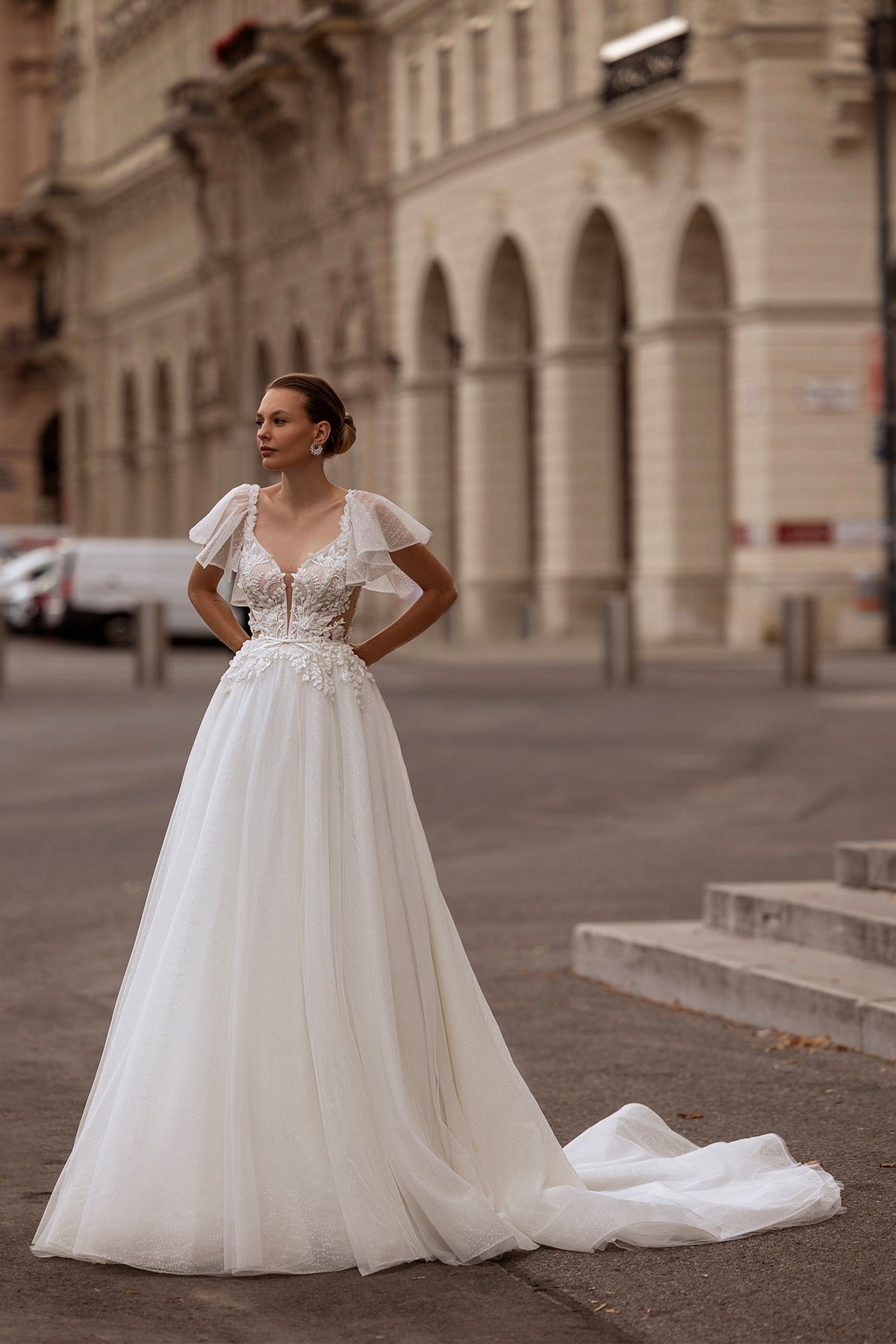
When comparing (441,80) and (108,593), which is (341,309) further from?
(108,593)

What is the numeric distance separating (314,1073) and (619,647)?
2158cm

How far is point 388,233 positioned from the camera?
47312 mm

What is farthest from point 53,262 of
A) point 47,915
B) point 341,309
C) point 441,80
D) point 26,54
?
point 47,915

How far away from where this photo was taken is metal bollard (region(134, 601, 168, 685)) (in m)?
28.0

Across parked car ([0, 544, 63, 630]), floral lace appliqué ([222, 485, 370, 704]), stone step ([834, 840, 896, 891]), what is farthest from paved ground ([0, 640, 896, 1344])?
parked car ([0, 544, 63, 630])

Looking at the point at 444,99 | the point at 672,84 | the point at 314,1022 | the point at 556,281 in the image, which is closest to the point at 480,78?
the point at 444,99

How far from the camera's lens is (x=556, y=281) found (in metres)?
39.5

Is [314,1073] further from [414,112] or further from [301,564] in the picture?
[414,112]

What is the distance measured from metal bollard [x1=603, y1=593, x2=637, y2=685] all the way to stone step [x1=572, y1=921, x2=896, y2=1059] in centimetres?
1703

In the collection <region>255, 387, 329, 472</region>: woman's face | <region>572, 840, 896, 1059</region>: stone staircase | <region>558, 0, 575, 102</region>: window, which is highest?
<region>558, 0, 575, 102</region>: window

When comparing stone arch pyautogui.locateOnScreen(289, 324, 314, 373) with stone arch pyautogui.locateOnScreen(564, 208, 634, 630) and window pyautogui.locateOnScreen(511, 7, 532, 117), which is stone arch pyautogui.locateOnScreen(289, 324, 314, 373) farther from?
stone arch pyautogui.locateOnScreen(564, 208, 634, 630)

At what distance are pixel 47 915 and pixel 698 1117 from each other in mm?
4642

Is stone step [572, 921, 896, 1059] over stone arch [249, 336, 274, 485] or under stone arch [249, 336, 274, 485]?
under

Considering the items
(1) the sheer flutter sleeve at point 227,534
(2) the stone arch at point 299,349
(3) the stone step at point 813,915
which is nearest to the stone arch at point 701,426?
(2) the stone arch at point 299,349
